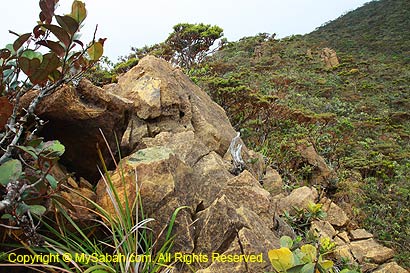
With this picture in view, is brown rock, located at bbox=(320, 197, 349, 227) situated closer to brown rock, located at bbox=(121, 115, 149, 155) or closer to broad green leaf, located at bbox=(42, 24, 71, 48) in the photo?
brown rock, located at bbox=(121, 115, 149, 155)

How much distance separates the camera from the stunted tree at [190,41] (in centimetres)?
1314

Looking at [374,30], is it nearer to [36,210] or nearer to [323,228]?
[323,228]

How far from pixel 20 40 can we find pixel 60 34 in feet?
0.64

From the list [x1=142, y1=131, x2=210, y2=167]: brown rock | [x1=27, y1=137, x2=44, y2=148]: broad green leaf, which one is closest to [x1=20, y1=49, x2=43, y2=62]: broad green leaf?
[x1=27, y1=137, x2=44, y2=148]: broad green leaf

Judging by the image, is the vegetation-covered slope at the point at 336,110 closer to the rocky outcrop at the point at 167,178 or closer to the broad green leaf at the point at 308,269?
the rocky outcrop at the point at 167,178

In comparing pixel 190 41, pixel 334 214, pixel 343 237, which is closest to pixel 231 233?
pixel 343 237

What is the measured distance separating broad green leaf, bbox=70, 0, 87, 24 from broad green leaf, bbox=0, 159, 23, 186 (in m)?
0.70

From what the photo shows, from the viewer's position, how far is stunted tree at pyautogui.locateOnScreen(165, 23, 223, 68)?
43.1 feet

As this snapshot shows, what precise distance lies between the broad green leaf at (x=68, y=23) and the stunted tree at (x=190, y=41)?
1173 centimetres

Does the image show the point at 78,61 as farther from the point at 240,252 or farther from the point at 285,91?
the point at 285,91

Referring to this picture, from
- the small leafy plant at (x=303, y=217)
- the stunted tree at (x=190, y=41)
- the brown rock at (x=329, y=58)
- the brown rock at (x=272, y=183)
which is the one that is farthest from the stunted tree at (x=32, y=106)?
the brown rock at (x=329, y=58)

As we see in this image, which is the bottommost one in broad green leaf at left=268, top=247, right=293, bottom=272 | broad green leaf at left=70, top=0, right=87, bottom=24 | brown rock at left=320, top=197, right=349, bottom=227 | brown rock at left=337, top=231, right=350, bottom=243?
brown rock at left=337, top=231, right=350, bottom=243

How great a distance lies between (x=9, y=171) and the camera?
1.50 metres

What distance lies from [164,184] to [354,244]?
3.95 meters
